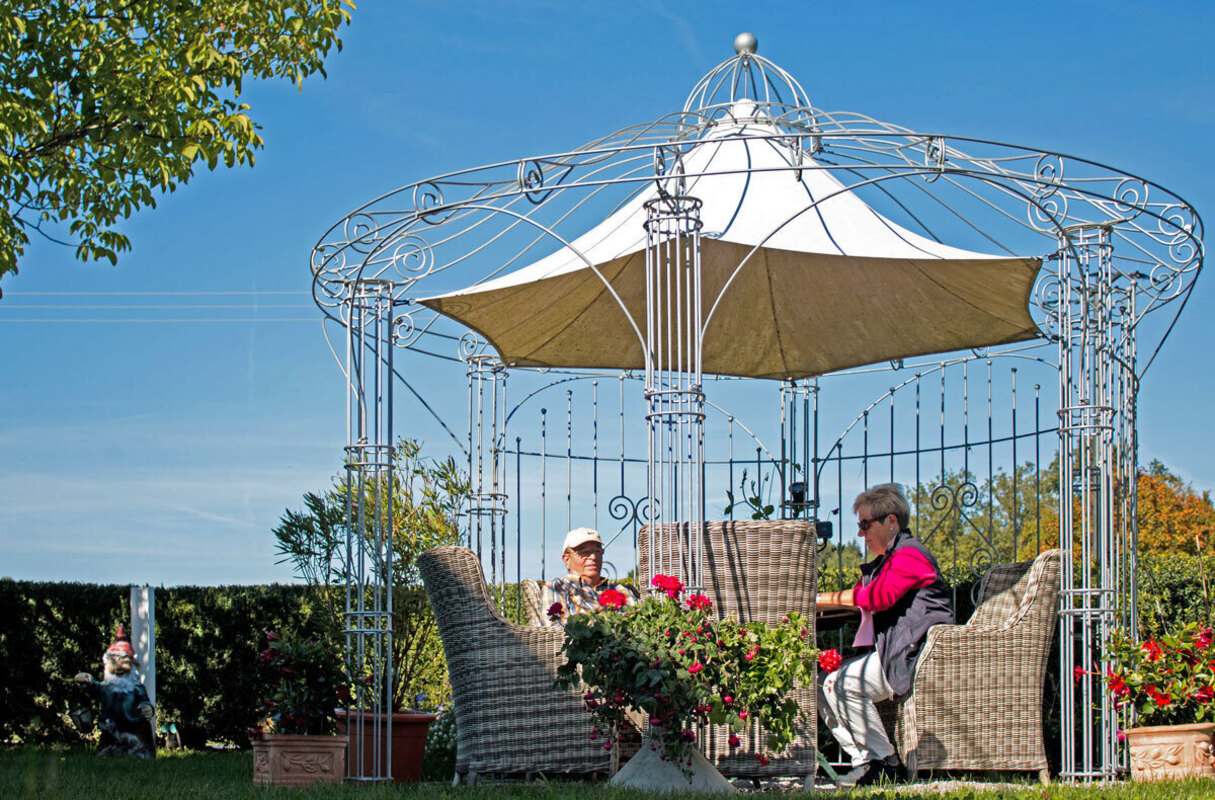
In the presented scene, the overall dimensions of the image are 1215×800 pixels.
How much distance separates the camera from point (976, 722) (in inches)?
187

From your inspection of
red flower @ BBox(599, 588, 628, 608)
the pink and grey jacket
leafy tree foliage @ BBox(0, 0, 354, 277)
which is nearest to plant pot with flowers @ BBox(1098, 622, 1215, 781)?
the pink and grey jacket

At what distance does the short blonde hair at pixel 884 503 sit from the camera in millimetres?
5105

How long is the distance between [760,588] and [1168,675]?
173 centimetres

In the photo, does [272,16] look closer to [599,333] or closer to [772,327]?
[599,333]

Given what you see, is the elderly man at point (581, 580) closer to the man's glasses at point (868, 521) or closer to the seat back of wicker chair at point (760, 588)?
the seat back of wicker chair at point (760, 588)

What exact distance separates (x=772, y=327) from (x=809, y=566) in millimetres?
3380

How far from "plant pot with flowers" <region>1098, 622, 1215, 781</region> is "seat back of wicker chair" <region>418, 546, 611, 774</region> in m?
2.09

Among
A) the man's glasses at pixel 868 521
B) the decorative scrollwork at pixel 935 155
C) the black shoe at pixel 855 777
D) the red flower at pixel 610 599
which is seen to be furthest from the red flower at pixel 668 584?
the decorative scrollwork at pixel 935 155

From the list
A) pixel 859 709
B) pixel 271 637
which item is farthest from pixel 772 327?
pixel 271 637

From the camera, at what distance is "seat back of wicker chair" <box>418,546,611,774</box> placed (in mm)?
4676

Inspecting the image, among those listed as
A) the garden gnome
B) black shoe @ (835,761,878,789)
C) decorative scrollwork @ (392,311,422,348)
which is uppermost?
decorative scrollwork @ (392,311,422,348)

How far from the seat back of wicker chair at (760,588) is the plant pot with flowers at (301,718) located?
1.55 meters

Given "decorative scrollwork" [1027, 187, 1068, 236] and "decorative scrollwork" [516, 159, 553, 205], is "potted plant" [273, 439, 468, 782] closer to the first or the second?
"decorative scrollwork" [516, 159, 553, 205]

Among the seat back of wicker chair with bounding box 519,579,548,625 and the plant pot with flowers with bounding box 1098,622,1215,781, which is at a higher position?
the seat back of wicker chair with bounding box 519,579,548,625
